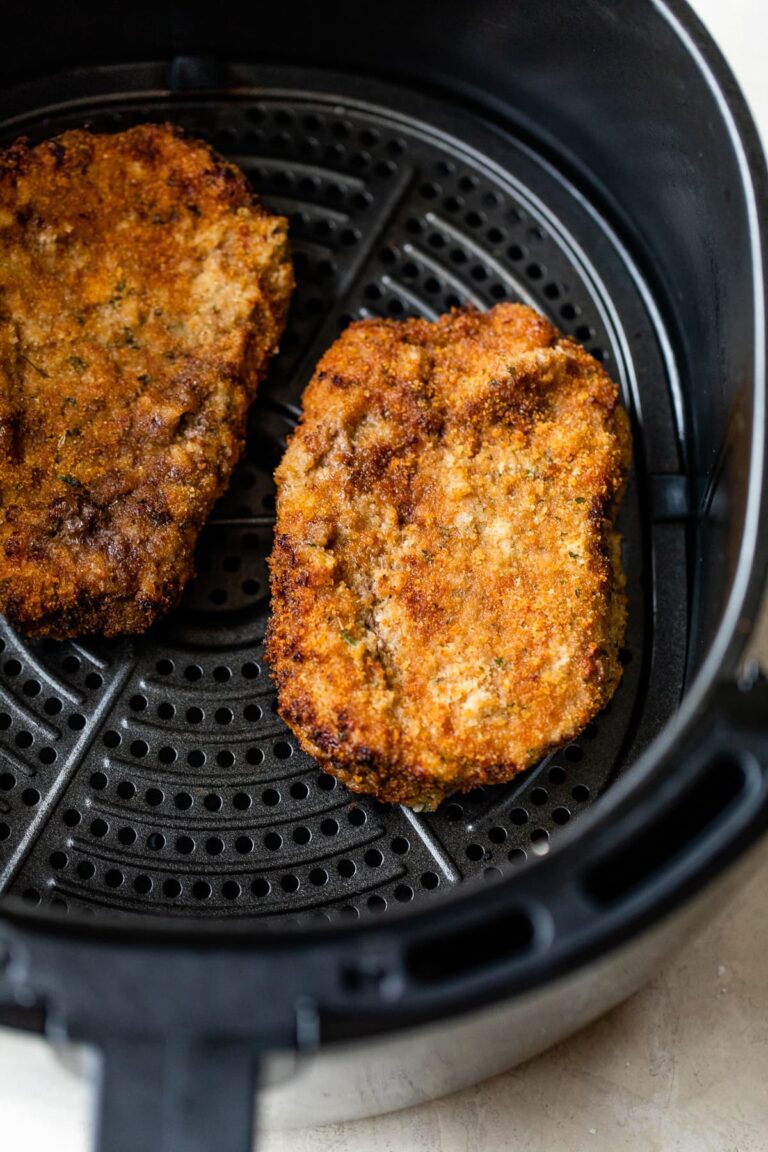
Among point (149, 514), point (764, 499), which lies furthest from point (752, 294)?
point (149, 514)

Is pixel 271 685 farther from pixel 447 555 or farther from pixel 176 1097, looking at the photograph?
pixel 176 1097

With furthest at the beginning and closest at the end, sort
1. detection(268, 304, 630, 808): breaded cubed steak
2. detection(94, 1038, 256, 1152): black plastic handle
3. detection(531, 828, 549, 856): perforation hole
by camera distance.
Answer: detection(531, 828, 549, 856): perforation hole → detection(268, 304, 630, 808): breaded cubed steak → detection(94, 1038, 256, 1152): black plastic handle

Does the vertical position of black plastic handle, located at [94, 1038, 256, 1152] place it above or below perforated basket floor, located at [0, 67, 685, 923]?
below

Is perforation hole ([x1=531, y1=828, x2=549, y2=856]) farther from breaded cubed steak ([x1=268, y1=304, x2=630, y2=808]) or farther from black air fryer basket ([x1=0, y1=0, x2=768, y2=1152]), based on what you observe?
breaded cubed steak ([x1=268, y1=304, x2=630, y2=808])

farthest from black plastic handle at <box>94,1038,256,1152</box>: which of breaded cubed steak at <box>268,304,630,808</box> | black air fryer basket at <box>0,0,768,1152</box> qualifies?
breaded cubed steak at <box>268,304,630,808</box>

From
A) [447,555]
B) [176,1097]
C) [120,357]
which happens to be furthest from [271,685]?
[176,1097]

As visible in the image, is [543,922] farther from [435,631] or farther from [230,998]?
[435,631]

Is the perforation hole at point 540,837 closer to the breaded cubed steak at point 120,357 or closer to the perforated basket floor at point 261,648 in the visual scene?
the perforated basket floor at point 261,648
